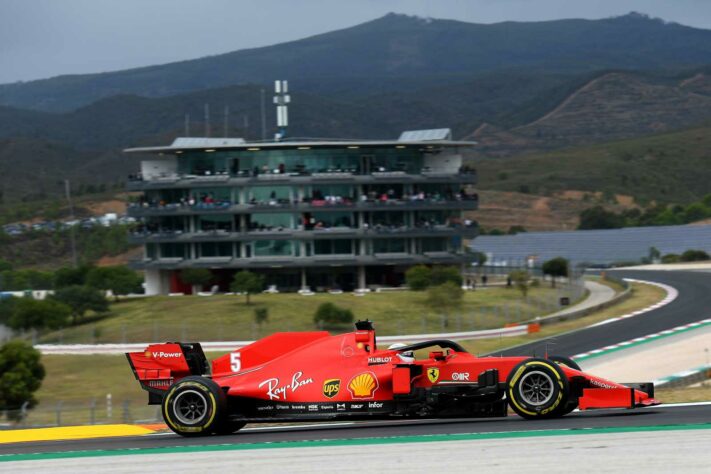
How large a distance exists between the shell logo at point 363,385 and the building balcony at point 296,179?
6340cm

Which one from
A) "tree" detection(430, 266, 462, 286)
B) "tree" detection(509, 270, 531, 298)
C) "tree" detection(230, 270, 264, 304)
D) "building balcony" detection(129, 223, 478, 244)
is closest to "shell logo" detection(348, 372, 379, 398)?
"tree" detection(230, 270, 264, 304)

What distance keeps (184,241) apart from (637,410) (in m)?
65.7

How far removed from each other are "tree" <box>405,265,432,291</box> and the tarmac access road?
15828mm

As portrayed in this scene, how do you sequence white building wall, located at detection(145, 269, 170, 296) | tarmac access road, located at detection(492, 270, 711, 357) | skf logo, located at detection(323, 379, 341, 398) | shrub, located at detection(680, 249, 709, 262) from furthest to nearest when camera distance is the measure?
shrub, located at detection(680, 249, 709, 262), white building wall, located at detection(145, 269, 170, 296), tarmac access road, located at detection(492, 270, 711, 357), skf logo, located at detection(323, 379, 341, 398)

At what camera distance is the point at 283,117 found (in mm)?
84875

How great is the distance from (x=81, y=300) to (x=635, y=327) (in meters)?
32.8

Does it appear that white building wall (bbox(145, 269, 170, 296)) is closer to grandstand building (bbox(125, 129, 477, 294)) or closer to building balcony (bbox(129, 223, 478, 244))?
grandstand building (bbox(125, 129, 477, 294))

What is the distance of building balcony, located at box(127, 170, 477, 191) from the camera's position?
80062 mm

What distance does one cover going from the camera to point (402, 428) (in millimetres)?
16922

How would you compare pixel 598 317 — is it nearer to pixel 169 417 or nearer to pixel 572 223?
pixel 169 417

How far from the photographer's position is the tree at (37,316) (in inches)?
2361

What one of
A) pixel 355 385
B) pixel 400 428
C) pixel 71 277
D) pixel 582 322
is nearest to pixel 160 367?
pixel 355 385

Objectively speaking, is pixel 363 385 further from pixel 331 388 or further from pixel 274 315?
pixel 274 315

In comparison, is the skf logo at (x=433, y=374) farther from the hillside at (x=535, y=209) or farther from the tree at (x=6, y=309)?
the hillside at (x=535, y=209)
